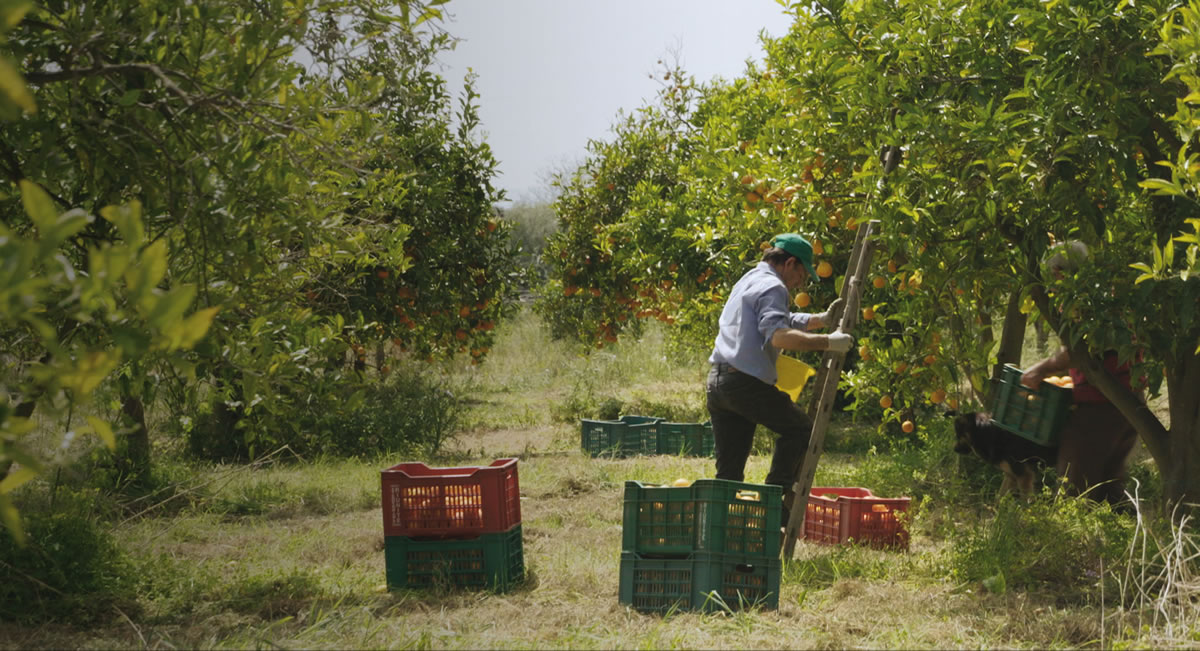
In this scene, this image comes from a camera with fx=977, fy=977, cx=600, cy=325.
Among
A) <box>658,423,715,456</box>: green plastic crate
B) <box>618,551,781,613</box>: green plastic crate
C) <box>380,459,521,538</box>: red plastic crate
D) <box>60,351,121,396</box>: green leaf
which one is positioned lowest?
<box>658,423,715,456</box>: green plastic crate

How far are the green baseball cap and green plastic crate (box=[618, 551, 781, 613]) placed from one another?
1654 mm

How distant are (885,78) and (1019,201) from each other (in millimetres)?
760

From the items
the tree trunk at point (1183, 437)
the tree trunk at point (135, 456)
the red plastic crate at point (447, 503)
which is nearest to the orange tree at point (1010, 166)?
the tree trunk at point (1183, 437)

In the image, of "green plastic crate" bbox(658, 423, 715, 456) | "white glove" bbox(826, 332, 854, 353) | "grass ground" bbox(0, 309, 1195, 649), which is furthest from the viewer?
"green plastic crate" bbox(658, 423, 715, 456)

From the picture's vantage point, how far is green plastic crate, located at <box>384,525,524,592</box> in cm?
414

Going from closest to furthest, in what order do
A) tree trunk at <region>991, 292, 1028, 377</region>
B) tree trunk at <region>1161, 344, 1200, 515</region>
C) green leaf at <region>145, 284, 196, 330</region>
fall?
green leaf at <region>145, 284, 196, 330</region> → tree trunk at <region>1161, 344, 1200, 515</region> → tree trunk at <region>991, 292, 1028, 377</region>

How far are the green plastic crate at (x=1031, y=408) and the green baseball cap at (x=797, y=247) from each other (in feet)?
3.64

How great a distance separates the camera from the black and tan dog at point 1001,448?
16.9 ft

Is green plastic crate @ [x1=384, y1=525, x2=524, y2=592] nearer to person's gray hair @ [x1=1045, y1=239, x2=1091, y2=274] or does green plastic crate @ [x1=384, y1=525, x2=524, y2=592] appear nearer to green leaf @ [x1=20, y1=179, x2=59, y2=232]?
person's gray hair @ [x1=1045, y1=239, x2=1091, y2=274]

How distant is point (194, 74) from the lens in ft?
10.3

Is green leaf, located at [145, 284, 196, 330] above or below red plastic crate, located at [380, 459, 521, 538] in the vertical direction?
above

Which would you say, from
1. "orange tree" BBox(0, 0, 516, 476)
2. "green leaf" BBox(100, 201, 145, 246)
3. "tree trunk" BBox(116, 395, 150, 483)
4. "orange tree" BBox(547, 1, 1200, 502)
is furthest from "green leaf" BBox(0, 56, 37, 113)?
"tree trunk" BBox(116, 395, 150, 483)

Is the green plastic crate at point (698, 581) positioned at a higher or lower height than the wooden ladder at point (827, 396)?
lower

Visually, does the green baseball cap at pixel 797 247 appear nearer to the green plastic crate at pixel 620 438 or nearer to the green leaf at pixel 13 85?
the green leaf at pixel 13 85
